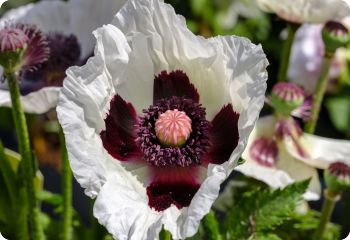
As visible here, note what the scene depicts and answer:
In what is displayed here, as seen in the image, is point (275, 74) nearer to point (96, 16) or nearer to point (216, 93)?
point (96, 16)

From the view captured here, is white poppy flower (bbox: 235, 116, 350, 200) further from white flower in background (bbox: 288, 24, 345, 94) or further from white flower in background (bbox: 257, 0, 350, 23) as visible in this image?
white flower in background (bbox: 288, 24, 345, 94)

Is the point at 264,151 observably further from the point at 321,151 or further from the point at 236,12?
the point at 236,12

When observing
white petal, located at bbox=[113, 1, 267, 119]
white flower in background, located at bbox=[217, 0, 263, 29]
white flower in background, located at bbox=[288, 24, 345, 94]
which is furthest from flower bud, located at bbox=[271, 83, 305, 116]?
white flower in background, located at bbox=[217, 0, 263, 29]

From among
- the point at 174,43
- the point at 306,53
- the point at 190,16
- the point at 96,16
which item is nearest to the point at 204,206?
the point at 174,43

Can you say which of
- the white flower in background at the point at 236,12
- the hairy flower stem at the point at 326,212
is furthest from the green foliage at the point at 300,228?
the white flower in background at the point at 236,12

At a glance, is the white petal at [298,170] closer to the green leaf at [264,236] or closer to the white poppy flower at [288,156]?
the white poppy flower at [288,156]

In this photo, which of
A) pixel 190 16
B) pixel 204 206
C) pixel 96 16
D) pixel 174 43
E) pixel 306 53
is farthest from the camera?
pixel 190 16

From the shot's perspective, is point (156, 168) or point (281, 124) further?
point (281, 124)
